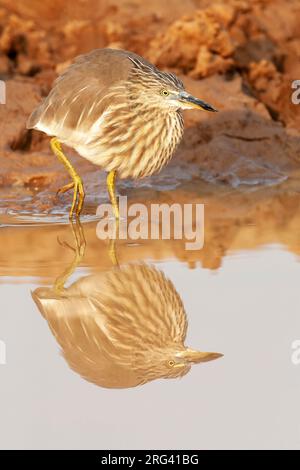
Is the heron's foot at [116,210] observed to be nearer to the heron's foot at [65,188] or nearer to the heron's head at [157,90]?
the heron's foot at [65,188]

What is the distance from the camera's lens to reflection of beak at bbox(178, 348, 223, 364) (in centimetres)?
445

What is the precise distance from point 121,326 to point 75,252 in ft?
4.83

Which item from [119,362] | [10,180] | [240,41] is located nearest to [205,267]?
[119,362]

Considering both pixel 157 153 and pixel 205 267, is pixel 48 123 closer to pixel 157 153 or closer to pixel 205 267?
pixel 157 153

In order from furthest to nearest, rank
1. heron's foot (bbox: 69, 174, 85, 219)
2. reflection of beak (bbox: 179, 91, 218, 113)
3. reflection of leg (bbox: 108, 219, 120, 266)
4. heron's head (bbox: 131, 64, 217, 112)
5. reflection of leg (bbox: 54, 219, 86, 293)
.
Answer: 1. heron's foot (bbox: 69, 174, 85, 219)
2. heron's head (bbox: 131, 64, 217, 112)
3. reflection of beak (bbox: 179, 91, 218, 113)
4. reflection of leg (bbox: 108, 219, 120, 266)
5. reflection of leg (bbox: 54, 219, 86, 293)

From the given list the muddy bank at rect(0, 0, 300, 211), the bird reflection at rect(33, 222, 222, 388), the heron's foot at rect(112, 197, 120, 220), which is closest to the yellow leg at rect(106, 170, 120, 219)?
the heron's foot at rect(112, 197, 120, 220)

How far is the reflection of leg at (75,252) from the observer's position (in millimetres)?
5531

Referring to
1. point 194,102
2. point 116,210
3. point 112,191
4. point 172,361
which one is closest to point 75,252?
point 116,210

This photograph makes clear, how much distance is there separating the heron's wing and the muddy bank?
0.81m

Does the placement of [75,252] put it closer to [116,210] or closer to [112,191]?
[116,210]

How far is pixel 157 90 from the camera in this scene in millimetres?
6926

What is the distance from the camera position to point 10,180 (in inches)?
318

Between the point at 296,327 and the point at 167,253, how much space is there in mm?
1565

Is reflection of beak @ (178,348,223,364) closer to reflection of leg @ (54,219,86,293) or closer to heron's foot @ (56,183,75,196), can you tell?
reflection of leg @ (54,219,86,293)
